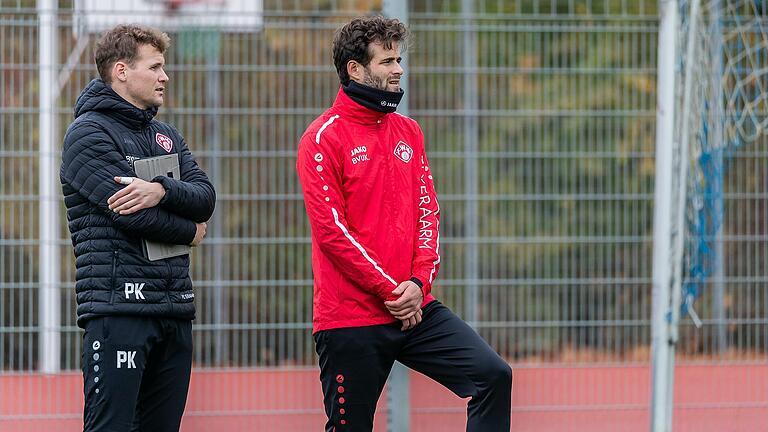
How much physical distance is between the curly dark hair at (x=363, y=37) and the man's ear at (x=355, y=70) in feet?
0.05

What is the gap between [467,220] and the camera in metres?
6.80

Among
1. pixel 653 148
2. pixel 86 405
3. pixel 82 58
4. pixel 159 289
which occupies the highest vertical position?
pixel 82 58

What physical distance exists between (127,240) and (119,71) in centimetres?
60

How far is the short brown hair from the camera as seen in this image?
4.16 metres

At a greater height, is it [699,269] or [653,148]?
[653,148]

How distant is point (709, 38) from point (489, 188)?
1.46 m

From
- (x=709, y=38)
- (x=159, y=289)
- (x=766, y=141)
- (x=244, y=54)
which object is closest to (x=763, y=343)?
(x=766, y=141)

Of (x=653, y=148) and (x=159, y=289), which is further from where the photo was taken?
(x=653, y=148)

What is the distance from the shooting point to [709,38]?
651 centimetres

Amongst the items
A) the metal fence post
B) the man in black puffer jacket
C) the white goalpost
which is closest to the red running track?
the metal fence post

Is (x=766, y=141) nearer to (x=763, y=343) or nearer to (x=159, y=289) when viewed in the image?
(x=763, y=343)

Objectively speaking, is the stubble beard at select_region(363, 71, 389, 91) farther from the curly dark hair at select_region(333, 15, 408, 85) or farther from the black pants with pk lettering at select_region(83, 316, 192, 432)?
the black pants with pk lettering at select_region(83, 316, 192, 432)

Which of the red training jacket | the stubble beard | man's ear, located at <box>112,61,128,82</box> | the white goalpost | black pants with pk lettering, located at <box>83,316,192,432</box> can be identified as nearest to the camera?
black pants with pk lettering, located at <box>83,316,192,432</box>

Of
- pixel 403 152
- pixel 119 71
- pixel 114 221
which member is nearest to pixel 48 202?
pixel 119 71
